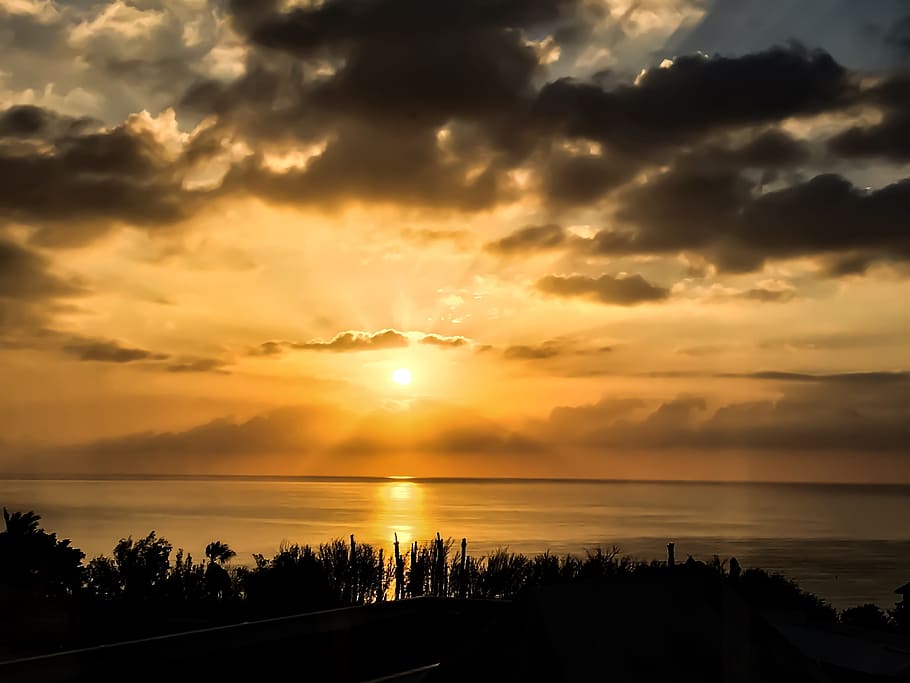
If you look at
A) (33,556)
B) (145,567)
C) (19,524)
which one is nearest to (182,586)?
(145,567)

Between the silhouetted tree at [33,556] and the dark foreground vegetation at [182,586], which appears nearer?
the dark foreground vegetation at [182,586]

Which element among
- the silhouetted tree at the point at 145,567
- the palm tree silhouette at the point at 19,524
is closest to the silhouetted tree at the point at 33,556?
the palm tree silhouette at the point at 19,524

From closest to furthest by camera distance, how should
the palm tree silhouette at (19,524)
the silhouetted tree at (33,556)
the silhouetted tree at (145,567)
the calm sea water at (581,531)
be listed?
the silhouetted tree at (33,556) < the palm tree silhouette at (19,524) < the silhouetted tree at (145,567) < the calm sea water at (581,531)

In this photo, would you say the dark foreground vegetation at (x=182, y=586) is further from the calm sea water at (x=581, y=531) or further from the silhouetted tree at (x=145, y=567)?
the calm sea water at (x=581, y=531)

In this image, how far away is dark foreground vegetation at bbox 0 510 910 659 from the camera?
162 inches

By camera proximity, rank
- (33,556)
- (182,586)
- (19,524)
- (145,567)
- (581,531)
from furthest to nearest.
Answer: (581,531) < (145,567) < (182,586) < (19,524) < (33,556)

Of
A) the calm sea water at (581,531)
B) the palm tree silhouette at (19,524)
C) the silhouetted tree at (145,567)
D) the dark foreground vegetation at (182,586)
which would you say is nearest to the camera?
the dark foreground vegetation at (182,586)

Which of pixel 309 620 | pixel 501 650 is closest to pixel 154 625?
pixel 309 620

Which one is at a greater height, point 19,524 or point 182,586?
point 19,524

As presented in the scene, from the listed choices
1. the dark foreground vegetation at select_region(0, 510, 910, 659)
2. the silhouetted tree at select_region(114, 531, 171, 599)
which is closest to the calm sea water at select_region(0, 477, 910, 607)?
the dark foreground vegetation at select_region(0, 510, 910, 659)

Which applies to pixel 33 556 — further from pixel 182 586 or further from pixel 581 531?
pixel 581 531

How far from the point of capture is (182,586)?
43.8 feet

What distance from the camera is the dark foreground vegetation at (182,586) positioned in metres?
4.12

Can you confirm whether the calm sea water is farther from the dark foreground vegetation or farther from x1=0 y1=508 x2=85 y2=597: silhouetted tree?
x1=0 y1=508 x2=85 y2=597: silhouetted tree
